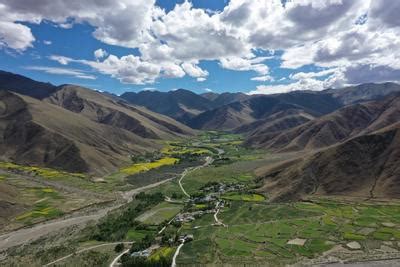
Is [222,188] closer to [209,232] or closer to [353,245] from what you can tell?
[209,232]

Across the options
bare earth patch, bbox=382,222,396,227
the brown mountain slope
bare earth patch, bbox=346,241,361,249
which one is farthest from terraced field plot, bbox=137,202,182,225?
bare earth patch, bbox=382,222,396,227

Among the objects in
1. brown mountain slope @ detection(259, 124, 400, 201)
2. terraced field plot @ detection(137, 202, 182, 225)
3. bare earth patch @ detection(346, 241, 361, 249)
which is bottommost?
terraced field plot @ detection(137, 202, 182, 225)

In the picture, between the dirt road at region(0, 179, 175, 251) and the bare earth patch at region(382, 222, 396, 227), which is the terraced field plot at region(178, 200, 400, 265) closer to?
the bare earth patch at region(382, 222, 396, 227)

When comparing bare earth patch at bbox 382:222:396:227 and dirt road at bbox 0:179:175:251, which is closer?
bare earth patch at bbox 382:222:396:227

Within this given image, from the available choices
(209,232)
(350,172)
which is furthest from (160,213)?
(350,172)

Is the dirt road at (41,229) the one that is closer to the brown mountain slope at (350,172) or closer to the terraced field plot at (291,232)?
the terraced field plot at (291,232)
